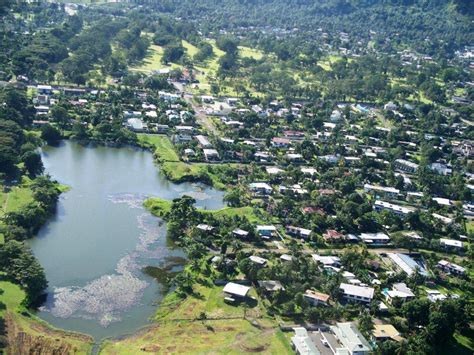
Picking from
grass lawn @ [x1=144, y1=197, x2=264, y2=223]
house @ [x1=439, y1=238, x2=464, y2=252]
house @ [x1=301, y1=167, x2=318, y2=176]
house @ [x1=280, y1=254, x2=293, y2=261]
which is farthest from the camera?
house @ [x1=301, y1=167, x2=318, y2=176]

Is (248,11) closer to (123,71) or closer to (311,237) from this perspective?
(123,71)

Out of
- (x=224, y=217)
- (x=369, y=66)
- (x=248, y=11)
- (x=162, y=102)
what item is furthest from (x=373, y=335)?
(x=248, y=11)

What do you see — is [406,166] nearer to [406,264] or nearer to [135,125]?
[406,264]

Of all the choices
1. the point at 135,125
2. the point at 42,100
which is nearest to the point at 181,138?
the point at 135,125

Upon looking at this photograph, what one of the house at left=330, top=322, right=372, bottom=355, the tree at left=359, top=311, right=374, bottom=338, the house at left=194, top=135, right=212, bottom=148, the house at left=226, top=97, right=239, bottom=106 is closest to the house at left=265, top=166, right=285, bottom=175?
the house at left=194, top=135, right=212, bottom=148

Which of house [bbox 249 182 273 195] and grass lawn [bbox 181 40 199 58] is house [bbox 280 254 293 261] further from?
grass lawn [bbox 181 40 199 58]

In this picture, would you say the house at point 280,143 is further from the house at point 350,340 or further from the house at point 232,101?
the house at point 350,340
